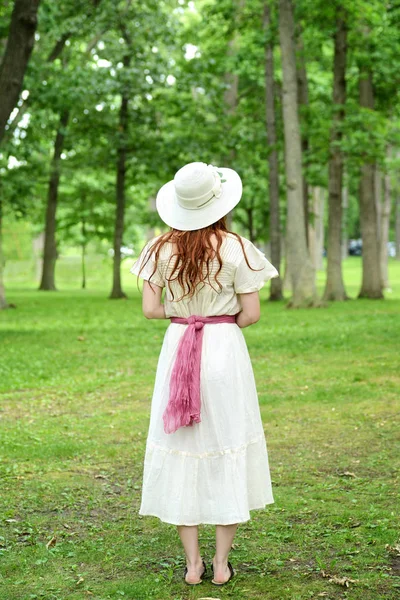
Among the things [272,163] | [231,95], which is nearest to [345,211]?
[231,95]

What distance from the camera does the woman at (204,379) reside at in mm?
4734

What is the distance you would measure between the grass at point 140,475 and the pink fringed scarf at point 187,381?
0.85 metres

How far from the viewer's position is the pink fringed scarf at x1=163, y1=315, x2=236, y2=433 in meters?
4.70

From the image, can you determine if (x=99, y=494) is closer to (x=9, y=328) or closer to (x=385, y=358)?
(x=385, y=358)

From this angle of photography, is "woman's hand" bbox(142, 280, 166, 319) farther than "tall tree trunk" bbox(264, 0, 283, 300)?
No

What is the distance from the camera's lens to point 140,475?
7352 millimetres

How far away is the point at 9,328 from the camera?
1972cm

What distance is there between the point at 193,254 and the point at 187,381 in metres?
0.63

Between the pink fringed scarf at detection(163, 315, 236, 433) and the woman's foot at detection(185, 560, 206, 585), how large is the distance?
0.72 metres

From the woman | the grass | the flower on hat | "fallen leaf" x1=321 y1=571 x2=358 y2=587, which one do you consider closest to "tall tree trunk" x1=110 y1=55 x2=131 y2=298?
the grass

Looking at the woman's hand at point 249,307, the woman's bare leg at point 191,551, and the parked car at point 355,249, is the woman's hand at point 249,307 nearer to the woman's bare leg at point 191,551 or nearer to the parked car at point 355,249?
the woman's bare leg at point 191,551

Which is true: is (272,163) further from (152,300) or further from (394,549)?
(152,300)

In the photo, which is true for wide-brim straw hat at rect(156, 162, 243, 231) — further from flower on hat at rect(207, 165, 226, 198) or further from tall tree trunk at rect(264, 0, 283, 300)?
tall tree trunk at rect(264, 0, 283, 300)

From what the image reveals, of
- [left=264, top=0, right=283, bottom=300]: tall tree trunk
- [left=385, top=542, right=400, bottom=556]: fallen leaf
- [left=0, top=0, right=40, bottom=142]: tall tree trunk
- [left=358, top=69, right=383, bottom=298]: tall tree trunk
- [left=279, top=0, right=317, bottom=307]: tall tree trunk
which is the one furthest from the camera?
[left=358, top=69, right=383, bottom=298]: tall tree trunk
